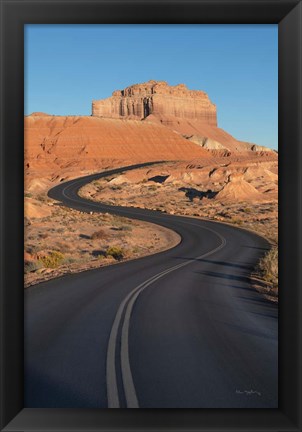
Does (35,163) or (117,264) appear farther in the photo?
(35,163)

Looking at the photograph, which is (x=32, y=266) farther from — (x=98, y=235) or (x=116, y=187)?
(x=116, y=187)

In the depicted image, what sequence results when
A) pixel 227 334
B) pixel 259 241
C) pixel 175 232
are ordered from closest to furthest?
pixel 227 334 < pixel 259 241 < pixel 175 232

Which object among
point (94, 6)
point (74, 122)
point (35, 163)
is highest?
point (74, 122)

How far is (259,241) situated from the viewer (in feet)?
107

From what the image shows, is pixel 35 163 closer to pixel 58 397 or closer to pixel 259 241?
pixel 259 241
